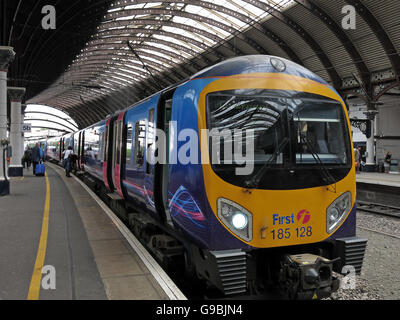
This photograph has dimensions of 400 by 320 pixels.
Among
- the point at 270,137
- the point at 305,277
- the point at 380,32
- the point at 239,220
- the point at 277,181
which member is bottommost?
the point at 305,277

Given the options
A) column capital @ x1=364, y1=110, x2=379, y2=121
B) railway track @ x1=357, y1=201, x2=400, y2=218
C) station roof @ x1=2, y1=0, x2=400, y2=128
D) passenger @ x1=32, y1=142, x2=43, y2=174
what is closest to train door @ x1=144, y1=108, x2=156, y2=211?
railway track @ x1=357, y1=201, x2=400, y2=218

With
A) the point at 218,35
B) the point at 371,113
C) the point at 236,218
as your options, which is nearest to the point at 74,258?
the point at 236,218

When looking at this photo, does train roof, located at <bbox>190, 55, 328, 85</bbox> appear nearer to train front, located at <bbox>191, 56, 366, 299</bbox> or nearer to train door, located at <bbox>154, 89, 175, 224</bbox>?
train front, located at <bbox>191, 56, 366, 299</bbox>

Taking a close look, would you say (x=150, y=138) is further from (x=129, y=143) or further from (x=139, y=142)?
(x=129, y=143)

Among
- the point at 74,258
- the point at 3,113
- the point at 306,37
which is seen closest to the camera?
the point at 74,258

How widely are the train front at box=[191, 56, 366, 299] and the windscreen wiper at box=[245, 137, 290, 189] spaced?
0.04 feet

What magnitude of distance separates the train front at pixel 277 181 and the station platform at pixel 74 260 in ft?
3.05

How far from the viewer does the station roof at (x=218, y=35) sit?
730 inches

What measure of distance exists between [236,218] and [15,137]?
70.5 ft

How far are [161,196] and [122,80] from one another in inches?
1623

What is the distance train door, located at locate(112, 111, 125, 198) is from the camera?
310 inches

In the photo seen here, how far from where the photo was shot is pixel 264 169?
395cm

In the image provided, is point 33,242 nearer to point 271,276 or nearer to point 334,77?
A: point 271,276
